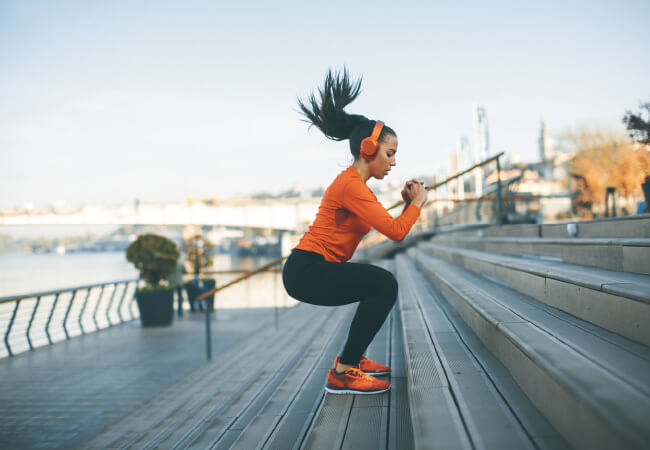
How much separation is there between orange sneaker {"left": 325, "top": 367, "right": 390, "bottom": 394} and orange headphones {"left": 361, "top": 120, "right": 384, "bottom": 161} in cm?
105

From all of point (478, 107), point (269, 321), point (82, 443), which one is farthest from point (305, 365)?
point (478, 107)

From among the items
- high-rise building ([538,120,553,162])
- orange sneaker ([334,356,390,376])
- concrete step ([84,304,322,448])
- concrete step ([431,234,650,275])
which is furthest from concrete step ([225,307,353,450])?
high-rise building ([538,120,553,162])

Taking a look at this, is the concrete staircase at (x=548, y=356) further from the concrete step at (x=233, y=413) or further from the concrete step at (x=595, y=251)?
the concrete step at (x=233, y=413)

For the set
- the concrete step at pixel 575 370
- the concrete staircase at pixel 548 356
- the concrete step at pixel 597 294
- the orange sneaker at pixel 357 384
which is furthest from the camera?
the orange sneaker at pixel 357 384

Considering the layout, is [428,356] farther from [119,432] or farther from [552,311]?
[119,432]

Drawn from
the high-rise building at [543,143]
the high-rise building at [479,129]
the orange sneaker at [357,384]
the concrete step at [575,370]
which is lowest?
the orange sneaker at [357,384]

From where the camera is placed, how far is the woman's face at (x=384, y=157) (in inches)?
85.9

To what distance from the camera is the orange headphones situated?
2.14 metres

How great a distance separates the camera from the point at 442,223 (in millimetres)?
13625

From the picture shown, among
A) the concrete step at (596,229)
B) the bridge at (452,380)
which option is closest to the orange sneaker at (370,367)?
the bridge at (452,380)

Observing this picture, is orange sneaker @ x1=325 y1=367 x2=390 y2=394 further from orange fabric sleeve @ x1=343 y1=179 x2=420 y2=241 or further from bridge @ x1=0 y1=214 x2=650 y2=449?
orange fabric sleeve @ x1=343 y1=179 x2=420 y2=241

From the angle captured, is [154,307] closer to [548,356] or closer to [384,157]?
[384,157]

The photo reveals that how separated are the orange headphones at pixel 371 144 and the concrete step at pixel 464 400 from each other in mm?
1011

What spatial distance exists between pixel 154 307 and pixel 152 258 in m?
0.84
